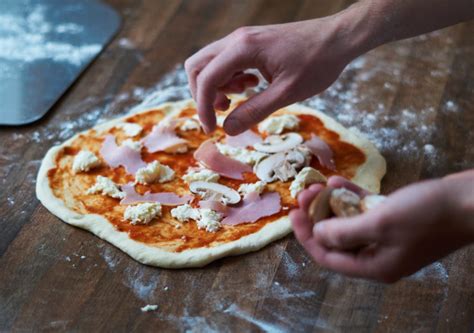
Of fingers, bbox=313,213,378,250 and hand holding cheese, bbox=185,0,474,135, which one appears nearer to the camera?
fingers, bbox=313,213,378,250

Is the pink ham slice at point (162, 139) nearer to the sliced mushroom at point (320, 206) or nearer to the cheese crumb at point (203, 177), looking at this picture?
the cheese crumb at point (203, 177)

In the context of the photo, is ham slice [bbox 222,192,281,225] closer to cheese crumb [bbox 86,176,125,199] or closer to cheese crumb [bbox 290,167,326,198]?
cheese crumb [bbox 290,167,326,198]

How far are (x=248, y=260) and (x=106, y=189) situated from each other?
50 cm

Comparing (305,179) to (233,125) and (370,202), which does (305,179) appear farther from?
(370,202)

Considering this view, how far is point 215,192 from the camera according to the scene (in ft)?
6.72

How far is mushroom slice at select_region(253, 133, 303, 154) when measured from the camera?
2.22 metres

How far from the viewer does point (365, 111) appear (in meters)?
2.46

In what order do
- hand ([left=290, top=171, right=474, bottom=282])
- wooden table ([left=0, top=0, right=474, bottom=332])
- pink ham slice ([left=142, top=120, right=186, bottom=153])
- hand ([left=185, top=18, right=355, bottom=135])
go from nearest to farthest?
1. hand ([left=290, top=171, right=474, bottom=282])
2. wooden table ([left=0, top=0, right=474, bottom=332])
3. hand ([left=185, top=18, right=355, bottom=135])
4. pink ham slice ([left=142, top=120, right=186, bottom=153])

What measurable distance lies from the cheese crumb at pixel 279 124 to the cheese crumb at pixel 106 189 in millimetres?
544

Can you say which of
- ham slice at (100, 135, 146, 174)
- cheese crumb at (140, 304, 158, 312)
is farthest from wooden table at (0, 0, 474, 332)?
ham slice at (100, 135, 146, 174)

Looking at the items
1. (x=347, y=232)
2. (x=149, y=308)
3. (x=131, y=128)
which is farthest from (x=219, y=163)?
(x=347, y=232)

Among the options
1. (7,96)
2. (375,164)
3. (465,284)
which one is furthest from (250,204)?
(7,96)

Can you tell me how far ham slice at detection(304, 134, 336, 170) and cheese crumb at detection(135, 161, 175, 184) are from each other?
0.45 meters

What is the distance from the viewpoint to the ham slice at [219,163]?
2137 millimetres
